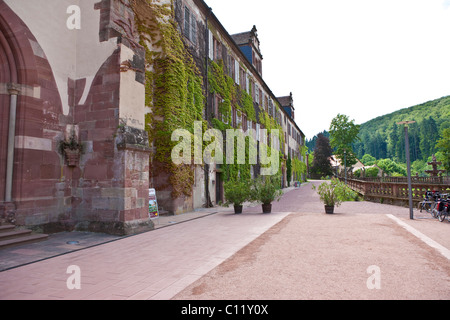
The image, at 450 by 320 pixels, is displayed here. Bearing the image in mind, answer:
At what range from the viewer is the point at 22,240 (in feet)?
19.6

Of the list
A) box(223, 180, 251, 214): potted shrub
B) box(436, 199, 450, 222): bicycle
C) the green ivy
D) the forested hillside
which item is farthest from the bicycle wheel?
the forested hillside

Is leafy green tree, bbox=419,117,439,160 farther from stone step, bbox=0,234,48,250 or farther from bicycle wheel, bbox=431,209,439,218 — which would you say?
stone step, bbox=0,234,48,250

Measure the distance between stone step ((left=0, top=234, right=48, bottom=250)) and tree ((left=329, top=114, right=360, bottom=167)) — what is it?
1926 inches

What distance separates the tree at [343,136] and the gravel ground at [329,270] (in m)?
44.9

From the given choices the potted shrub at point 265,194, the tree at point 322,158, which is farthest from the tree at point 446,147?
the potted shrub at point 265,194

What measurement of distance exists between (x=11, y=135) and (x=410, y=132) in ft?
416

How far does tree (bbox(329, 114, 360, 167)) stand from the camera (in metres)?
49.3

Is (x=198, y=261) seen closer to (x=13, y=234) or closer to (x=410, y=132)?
(x=13, y=234)

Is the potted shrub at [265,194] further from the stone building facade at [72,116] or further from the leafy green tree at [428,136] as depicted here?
the leafy green tree at [428,136]

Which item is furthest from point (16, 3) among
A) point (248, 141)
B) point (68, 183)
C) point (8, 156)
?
point (248, 141)

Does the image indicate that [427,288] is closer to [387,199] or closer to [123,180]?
[123,180]

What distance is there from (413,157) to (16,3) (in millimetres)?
131711

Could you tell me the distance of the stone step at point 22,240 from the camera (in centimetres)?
567

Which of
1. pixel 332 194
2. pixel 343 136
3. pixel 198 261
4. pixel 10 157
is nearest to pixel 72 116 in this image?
pixel 10 157
